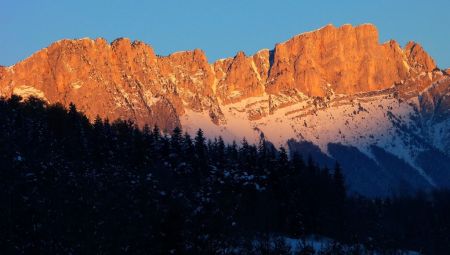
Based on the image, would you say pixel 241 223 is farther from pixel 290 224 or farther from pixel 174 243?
pixel 174 243

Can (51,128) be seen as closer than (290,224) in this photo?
No

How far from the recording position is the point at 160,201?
415 feet

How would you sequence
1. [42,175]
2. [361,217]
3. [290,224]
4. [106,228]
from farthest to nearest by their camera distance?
[361,217] < [290,224] < [42,175] < [106,228]

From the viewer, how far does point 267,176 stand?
494ft

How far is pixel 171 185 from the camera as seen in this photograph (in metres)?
136

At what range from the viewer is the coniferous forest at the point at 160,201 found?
104562 millimetres

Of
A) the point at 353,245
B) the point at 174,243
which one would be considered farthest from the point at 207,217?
the point at 174,243

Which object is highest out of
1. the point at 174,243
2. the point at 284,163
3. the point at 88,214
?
the point at 284,163

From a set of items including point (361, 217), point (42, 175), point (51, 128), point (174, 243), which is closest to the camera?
point (174, 243)

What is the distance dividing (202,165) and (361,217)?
106 ft

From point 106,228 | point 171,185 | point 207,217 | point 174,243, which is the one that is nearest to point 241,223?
point 207,217

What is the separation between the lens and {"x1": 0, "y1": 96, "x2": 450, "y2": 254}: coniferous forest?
343 ft

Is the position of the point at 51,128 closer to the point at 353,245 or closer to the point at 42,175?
the point at 42,175

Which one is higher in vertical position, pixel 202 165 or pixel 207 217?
pixel 202 165
